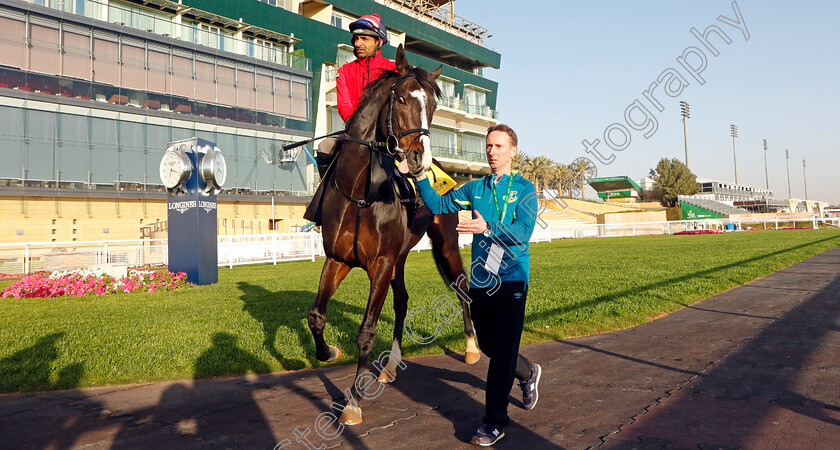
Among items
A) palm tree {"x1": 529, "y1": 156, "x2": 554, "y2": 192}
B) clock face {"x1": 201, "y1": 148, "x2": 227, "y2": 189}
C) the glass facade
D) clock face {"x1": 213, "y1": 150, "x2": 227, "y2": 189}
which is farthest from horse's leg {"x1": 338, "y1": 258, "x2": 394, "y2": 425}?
palm tree {"x1": 529, "y1": 156, "x2": 554, "y2": 192}

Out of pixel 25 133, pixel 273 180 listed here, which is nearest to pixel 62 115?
pixel 25 133

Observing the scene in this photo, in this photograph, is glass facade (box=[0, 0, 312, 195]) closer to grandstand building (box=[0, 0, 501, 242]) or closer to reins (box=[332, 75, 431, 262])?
grandstand building (box=[0, 0, 501, 242])

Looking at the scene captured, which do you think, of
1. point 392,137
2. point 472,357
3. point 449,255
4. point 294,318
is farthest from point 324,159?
point 294,318

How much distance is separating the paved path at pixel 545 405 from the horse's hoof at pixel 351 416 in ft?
0.25

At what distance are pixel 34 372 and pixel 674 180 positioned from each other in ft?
283

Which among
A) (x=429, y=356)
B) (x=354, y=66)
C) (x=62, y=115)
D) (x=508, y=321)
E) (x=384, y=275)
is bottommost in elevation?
(x=429, y=356)

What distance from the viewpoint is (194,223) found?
1381 centimetres

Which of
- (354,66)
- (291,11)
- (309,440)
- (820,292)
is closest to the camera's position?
(309,440)

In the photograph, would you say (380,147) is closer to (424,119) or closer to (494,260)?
(424,119)

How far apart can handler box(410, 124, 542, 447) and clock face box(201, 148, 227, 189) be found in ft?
37.9

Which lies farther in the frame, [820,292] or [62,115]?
[62,115]

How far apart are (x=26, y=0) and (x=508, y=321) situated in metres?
33.2

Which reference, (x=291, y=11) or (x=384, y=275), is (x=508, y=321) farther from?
(x=291, y=11)

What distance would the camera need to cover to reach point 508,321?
11.4 ft
